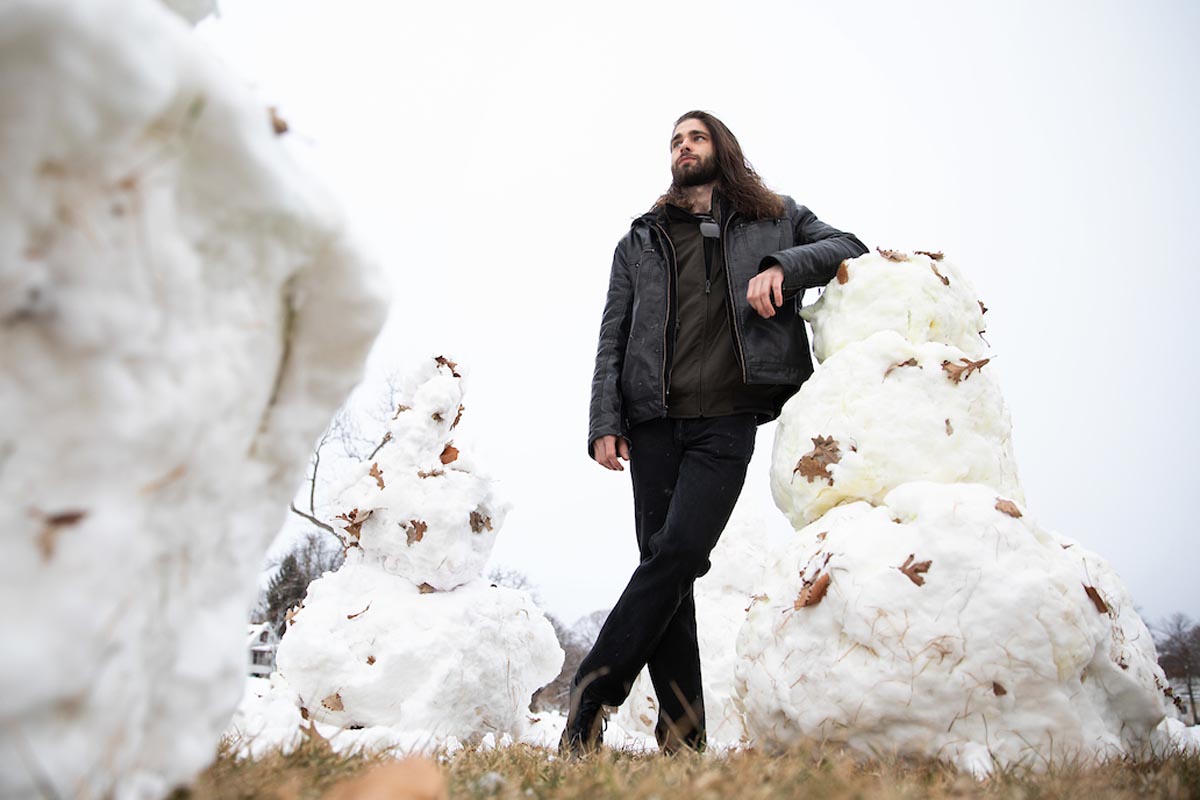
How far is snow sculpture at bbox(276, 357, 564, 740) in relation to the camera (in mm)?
4391

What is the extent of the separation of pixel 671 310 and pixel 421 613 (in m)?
2.48

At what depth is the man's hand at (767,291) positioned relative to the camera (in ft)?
9.77

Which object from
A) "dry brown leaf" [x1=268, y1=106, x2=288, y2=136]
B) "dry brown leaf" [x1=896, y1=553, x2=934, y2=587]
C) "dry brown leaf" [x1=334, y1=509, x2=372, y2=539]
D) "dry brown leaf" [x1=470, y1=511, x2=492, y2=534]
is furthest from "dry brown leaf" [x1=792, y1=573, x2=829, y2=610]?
"dry brown leaf" [x1=334, y1=509, x2=372, y2=539]

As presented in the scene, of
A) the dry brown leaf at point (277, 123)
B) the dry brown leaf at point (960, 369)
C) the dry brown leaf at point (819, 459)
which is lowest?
the dry brown leaf at point (819, 459)

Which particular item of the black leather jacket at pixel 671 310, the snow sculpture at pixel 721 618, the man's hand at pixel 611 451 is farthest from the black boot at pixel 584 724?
the snow sculpture at pixel 721 618

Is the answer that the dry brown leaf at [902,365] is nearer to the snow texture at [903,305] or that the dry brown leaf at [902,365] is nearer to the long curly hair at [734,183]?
the snow texture at [903,305]

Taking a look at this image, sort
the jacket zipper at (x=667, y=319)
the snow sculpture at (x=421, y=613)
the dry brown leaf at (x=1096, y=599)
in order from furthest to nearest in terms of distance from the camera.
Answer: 1. the snow sculpture at (x=421, y=613)
2. the jacket zipper at (x=667, y=319)
3. the dry brown leaf at (x=1096, y=599)

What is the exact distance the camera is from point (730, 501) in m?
3.10

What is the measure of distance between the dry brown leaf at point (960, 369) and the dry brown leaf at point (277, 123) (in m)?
2.37

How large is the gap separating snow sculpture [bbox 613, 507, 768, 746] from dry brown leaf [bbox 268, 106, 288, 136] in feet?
18.0

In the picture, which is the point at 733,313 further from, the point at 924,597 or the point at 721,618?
the point at 721,618

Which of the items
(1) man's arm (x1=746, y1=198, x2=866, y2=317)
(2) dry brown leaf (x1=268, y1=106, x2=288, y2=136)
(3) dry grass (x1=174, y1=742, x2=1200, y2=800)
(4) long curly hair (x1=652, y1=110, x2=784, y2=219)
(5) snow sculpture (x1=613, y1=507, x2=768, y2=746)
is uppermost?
(4) long curly hair (x1=652, y1=110, x2=784, y2=219)

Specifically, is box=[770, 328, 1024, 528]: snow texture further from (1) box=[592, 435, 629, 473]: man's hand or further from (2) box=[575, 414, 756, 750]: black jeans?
(1) box=[592, 435, 629, 473]: man's hand

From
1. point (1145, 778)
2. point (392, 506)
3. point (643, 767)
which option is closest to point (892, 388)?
point (1145, 778)
